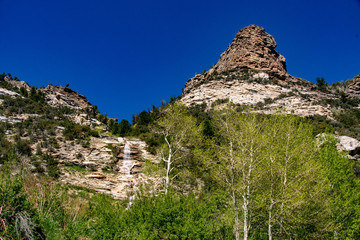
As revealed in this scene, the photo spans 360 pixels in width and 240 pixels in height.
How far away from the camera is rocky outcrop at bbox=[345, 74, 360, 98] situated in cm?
7285

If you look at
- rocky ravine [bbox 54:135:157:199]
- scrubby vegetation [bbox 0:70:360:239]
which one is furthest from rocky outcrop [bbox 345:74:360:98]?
rocky ravine [bbox 54:135:157:199]

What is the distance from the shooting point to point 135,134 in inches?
1687

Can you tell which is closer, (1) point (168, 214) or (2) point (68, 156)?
(1) point (168, 214)

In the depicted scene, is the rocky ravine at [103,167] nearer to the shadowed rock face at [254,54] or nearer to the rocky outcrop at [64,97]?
the rocky outcrop at [64,97]

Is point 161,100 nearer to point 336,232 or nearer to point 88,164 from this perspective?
point 88,164

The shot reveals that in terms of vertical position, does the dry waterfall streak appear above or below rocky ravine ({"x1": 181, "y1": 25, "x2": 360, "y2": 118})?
below

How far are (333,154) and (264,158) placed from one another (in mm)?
7409

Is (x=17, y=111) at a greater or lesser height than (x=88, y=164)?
greater

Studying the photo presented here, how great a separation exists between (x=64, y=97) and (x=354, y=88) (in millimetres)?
97307

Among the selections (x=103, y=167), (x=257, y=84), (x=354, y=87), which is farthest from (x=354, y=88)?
(x=103, y=167)

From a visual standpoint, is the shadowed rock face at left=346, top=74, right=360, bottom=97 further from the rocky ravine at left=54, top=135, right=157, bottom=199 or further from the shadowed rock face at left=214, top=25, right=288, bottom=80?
the rocky ravine at left=54, top=135, right=157, bottom=199

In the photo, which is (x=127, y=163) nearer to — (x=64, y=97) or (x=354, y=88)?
(x=64, y=97)

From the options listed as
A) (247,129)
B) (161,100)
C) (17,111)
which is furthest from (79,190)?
(161,100)

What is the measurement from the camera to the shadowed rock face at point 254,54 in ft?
258
